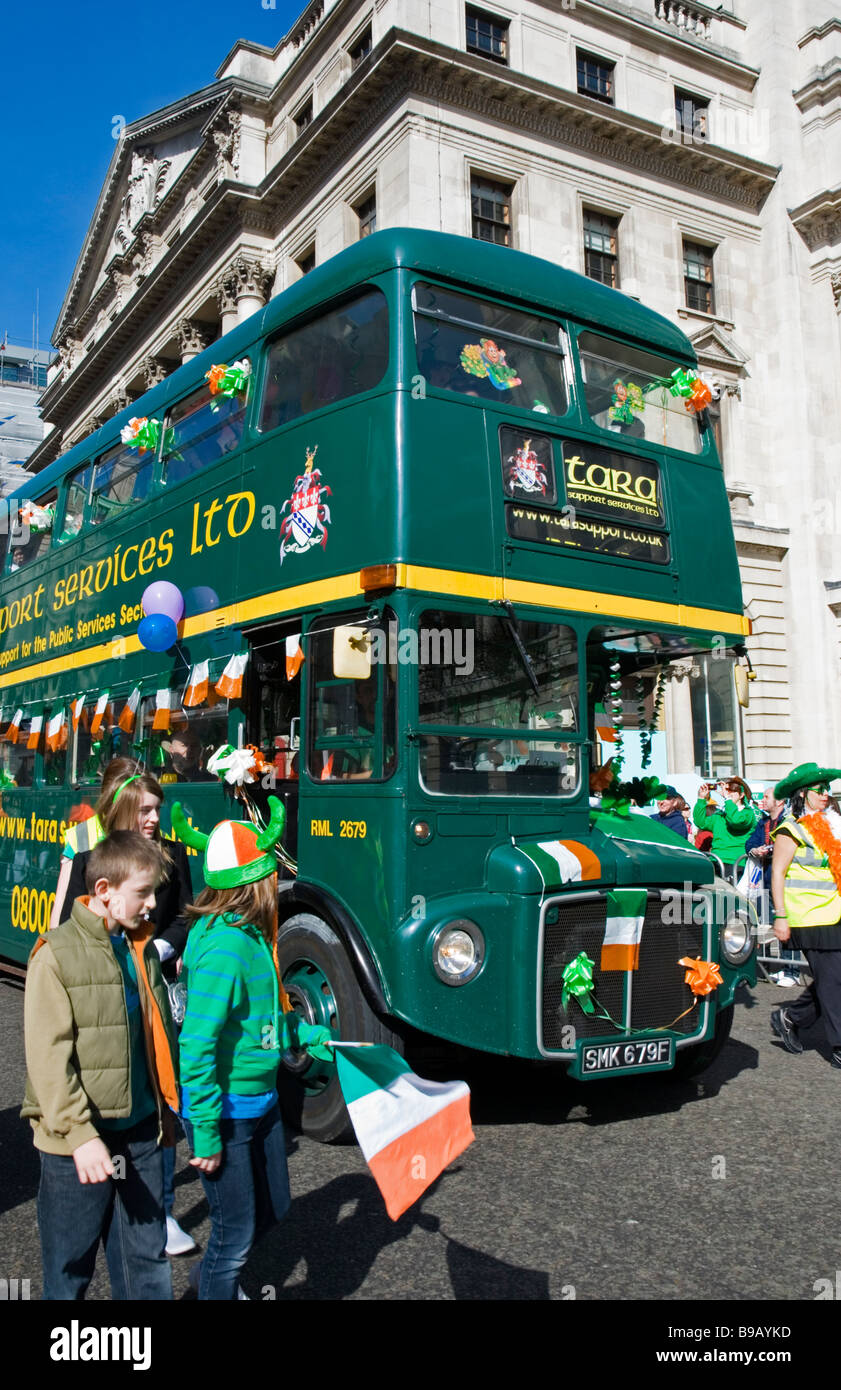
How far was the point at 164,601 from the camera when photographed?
729 cm

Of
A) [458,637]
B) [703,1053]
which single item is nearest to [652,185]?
[458,637]

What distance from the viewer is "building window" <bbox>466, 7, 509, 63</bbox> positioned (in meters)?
23.2

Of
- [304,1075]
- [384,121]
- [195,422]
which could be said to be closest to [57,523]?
[195,422]

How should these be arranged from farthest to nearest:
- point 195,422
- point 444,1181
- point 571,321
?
point 195,422 → point 571,321 → point 444,1181

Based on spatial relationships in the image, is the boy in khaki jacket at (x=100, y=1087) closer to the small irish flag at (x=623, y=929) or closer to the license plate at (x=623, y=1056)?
the license plate at (x=623, y=1056)

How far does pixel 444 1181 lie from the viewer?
485 cm

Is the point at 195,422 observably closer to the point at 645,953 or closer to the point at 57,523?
the point at 57,523

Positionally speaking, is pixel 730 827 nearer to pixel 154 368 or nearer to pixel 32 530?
pixel 32 530

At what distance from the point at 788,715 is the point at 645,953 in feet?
69.1

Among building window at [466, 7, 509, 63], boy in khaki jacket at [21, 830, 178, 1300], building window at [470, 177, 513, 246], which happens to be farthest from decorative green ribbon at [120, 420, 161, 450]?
building window at [466, 7, 509, 63]

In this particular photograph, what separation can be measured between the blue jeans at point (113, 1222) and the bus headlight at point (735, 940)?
3853 mm

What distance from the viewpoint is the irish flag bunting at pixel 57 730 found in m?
9.20

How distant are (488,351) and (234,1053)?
423cm

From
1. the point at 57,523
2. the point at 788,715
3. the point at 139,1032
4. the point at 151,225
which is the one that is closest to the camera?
the point at 139,1032
